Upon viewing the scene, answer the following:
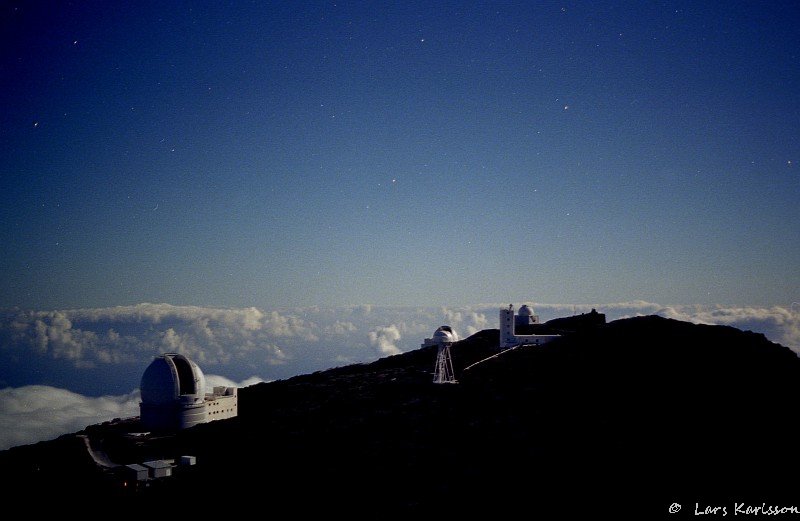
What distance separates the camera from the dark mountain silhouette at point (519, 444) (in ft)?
108

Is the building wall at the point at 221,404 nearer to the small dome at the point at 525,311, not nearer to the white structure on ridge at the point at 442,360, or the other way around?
the white structure on ridge at the point at 442,360

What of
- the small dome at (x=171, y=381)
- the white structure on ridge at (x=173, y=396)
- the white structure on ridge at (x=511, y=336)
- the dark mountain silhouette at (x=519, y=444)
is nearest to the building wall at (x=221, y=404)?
the white structure on ridge at (x=173, y=396)

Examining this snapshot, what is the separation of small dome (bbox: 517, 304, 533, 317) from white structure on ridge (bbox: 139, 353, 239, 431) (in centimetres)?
4340

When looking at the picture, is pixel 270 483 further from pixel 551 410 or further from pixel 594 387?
pixel 594 387

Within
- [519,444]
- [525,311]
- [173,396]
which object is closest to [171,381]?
[173,396]

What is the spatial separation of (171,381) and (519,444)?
36851mm

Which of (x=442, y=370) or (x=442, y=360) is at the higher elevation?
(x=442, y=360)

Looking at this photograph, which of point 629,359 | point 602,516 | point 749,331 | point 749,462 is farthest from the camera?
point 749,331

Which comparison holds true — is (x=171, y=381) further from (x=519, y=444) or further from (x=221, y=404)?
(x=519, y=444)

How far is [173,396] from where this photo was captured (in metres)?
56.4

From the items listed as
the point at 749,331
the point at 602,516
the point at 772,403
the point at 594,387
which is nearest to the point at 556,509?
the point at 602,516

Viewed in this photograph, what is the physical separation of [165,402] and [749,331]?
60.9m

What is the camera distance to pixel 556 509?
102 feet

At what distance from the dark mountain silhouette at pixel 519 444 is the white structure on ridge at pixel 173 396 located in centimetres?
223
